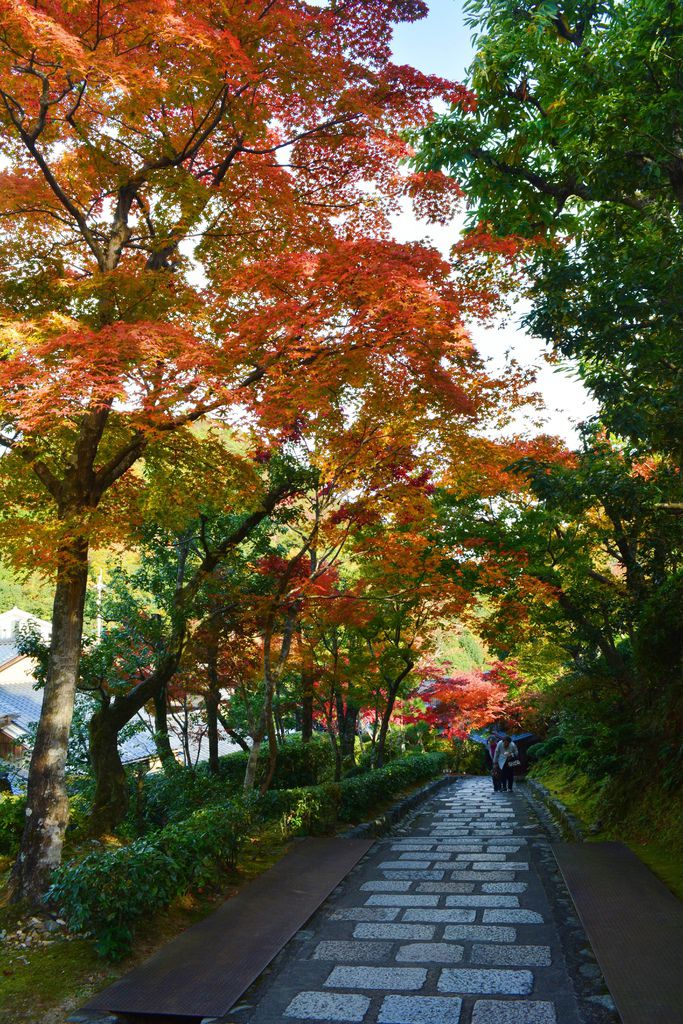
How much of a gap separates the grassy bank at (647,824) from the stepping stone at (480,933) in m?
1.77

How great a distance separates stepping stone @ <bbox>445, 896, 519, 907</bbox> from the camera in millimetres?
6105

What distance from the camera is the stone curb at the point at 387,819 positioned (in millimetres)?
→ 10227

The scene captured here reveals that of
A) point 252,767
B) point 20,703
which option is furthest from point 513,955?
point 20,703

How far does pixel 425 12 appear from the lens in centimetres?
801

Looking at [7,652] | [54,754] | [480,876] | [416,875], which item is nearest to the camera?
[54,754]

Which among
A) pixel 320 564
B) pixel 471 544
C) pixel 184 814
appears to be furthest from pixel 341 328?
pixel 184 814

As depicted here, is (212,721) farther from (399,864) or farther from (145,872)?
(145,872)

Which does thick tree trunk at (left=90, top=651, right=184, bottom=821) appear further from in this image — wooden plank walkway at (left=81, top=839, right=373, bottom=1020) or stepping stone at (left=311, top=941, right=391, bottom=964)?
stepping stone at (left=311, top=941, right=391, bottom=964)

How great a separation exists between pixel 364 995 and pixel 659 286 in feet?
23.1

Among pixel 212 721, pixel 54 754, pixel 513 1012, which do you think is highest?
pixel 212 721

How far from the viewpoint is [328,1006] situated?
4105 millimetres

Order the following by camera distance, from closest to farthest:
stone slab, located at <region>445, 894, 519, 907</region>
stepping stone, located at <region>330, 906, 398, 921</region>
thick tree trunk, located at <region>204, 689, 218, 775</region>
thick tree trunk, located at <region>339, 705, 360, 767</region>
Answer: stepping stone, located at <region>330, 906, 398, 921</region> < stone slab, located at <region>445, 894, 519, 907</region> < thick tree trunk, located at <region>204, 689, 218, 775</region> < thick tree trunk, located at <region>339, 705, 360, 767</region>

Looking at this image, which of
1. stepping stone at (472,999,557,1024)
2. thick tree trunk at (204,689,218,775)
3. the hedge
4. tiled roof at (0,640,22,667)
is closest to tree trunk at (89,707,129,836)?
the hedge

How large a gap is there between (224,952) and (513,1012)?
211 centimetres
